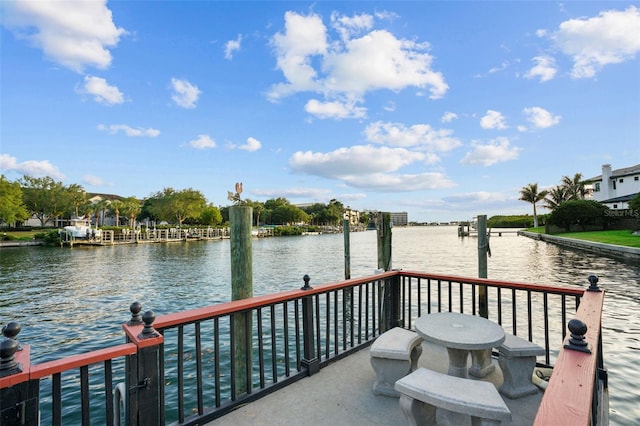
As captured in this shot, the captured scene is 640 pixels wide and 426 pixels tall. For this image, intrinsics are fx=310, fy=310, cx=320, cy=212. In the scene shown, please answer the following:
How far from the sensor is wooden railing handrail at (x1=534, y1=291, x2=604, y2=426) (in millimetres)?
844

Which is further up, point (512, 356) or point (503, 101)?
point (503, 101)

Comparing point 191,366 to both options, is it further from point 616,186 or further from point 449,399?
point 616,186

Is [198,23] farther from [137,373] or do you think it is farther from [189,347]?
[137,373]

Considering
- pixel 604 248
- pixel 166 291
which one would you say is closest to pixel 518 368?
pixel 166 291

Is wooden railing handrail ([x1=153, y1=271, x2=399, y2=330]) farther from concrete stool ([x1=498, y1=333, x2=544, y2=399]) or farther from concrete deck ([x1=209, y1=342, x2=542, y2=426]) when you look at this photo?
concrete stool ([x1=498, y1=333, x2=544, y2=399])

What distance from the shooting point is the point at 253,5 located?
27.1 feet

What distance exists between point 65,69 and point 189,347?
10062 millimetres

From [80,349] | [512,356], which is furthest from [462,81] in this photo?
[80,349]

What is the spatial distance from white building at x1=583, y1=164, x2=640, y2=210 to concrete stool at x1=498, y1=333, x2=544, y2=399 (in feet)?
143

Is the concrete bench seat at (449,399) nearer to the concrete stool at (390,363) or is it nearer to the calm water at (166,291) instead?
the concrete stool at (390,363)

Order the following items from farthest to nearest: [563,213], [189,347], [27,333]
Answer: [563,213], [27,333], [189,347]

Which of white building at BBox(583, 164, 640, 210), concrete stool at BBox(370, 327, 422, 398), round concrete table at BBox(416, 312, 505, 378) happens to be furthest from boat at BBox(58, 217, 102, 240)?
white building at BBox(583, 164, 640, 210)

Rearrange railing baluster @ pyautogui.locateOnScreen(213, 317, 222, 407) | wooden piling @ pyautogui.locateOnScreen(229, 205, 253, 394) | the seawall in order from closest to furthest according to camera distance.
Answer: railing baluster @ pyautogui.locateOnScreen(213, 317, 222, 407) → wooden piling @ pyautogui.locateOnScreen(229, 205, 253, 394) → the seawall

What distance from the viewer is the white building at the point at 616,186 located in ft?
118
